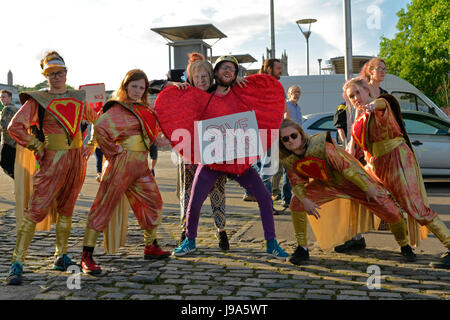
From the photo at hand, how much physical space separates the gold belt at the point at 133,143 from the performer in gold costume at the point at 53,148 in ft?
1.24

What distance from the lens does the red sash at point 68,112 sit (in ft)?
13.5

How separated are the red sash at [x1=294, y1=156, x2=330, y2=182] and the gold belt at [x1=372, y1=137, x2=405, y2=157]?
52 centimetres

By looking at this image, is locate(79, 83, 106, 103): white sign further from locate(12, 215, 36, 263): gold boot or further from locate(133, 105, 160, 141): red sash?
locate(12, 215, 36, 263): gold boot

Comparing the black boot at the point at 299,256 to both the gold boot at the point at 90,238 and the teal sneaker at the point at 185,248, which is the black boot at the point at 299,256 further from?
the gold boot at the point at 90,238

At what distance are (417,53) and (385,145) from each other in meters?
30.3

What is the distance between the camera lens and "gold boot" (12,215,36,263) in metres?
3.92

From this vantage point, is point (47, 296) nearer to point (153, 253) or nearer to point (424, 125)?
point (153, 253)

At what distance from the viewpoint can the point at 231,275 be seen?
3.93 meters

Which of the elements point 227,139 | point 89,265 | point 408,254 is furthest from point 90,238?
→ point 408,254

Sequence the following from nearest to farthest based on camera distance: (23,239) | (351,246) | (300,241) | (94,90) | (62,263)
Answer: (23,239) < (62,263) < (300,241) < (351,246) < (94,90)

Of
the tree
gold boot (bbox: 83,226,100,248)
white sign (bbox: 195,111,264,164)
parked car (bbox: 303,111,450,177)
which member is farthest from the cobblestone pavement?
the tree

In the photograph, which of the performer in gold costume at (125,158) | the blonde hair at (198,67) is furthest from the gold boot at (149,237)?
the blonde hair at (198,67)
